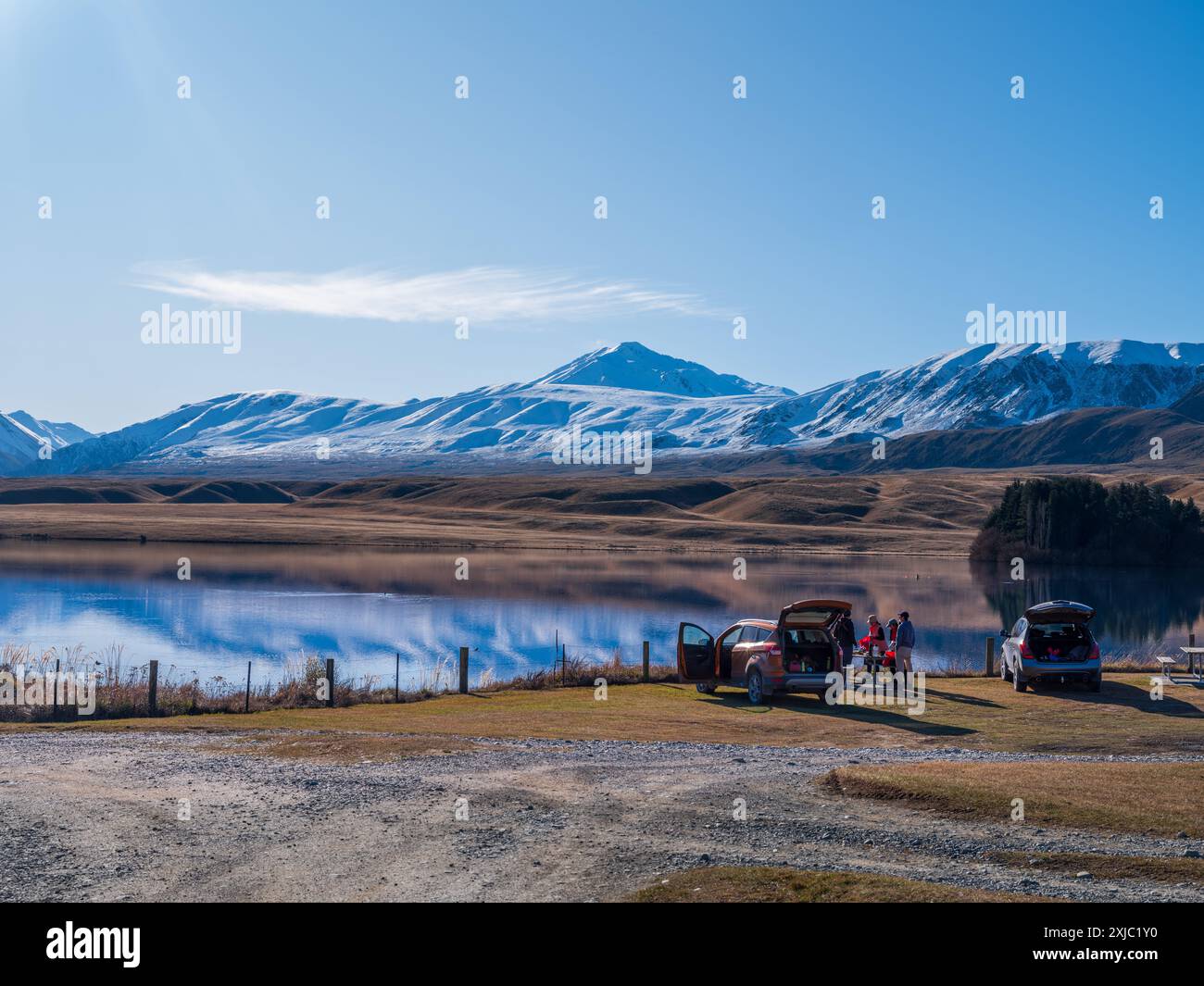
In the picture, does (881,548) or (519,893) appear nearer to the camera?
(519,893)

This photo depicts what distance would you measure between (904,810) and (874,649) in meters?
18.1

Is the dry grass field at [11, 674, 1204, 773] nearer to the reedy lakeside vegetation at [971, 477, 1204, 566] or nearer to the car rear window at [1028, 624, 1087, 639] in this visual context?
the car rear window at [1028, 624, 1087, 639]

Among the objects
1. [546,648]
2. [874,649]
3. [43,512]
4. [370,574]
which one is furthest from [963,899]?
[43,512]

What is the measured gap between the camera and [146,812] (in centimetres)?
1351

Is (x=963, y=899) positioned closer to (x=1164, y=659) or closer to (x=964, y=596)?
(x=1164, y=659)

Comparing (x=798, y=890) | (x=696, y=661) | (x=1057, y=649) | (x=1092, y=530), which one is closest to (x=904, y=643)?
(x=1057, y=649)

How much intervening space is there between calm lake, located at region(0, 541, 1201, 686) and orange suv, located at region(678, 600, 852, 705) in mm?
9869

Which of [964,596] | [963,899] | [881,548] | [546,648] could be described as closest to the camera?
[963,899]

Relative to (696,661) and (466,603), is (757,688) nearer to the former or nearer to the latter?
(696,661)

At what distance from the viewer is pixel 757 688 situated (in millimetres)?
26516

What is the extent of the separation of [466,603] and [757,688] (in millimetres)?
35822

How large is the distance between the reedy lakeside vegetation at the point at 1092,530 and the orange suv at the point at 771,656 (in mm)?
86349

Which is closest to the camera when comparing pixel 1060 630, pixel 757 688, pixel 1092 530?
pixel 757 688

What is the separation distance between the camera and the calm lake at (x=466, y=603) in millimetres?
42906
